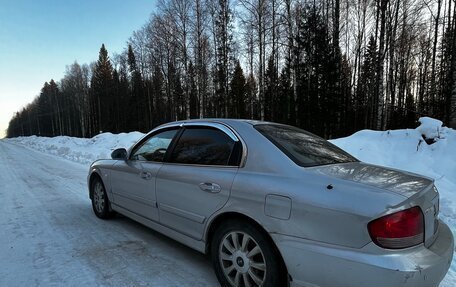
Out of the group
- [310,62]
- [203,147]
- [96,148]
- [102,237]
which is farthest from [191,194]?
[310,62]

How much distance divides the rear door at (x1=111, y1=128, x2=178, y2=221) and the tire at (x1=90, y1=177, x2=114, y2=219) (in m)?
0.37

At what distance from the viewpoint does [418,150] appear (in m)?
7.24

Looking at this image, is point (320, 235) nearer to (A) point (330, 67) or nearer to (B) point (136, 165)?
(B) point (136, 165)

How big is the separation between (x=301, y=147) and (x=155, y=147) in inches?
76.0

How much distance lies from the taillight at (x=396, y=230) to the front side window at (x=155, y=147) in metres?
2.48

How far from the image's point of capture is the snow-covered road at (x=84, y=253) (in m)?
3.03

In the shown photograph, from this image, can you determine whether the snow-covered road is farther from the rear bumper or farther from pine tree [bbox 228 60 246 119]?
pine tree [bbox 228 60 246 119]

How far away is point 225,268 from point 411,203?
1.63 meters

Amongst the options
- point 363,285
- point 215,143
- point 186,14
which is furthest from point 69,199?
point 186,14

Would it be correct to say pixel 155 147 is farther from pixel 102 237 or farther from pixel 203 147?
pixel 102 237

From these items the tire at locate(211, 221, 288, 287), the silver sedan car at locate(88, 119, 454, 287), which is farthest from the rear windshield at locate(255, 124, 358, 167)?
the tire at locate(211, 221, 288, 287)

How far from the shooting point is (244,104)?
138 feet

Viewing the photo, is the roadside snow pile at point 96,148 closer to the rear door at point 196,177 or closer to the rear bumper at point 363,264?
the rear door at point 196,177

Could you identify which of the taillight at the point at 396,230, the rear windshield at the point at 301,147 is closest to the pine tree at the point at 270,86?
the rear windshield at the point at 301,147
